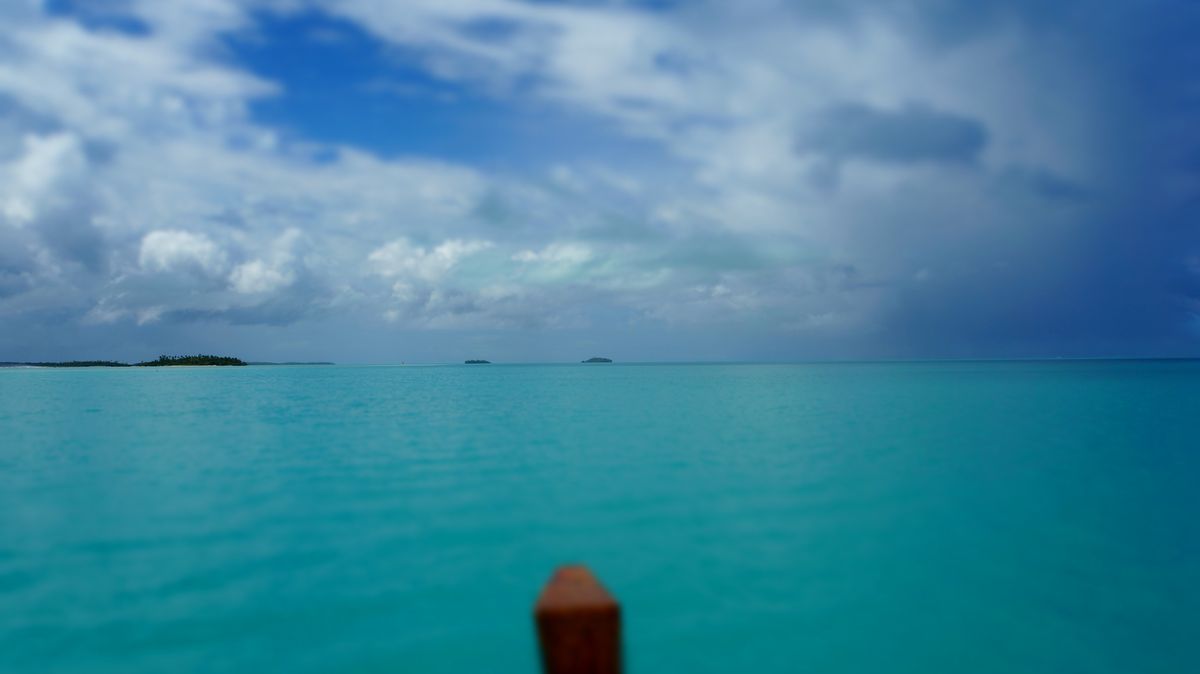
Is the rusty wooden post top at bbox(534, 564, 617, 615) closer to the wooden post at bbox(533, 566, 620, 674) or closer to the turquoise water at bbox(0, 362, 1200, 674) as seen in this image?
the wooden post at bbox(533, 566, 620, 674)

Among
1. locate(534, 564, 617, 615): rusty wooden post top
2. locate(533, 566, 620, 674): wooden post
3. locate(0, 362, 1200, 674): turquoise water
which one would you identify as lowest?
locate(0, 362, 1200, 674): turquoise water

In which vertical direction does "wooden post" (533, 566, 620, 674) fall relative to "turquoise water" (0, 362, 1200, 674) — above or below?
above

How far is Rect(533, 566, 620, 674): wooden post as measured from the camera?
4871 millimetres

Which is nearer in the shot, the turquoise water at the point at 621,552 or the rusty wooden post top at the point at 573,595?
the rusty wooden post top at the point at 573,595

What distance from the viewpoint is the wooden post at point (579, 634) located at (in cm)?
487

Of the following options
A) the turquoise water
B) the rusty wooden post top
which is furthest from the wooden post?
the turquoise water

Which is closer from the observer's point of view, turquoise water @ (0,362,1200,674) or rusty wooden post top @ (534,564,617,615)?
rusty wooden post top @ (534,564,617,615)

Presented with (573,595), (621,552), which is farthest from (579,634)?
(621,552)

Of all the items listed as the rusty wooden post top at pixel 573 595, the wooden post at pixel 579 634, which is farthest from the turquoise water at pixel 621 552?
the wooden post at pixel 579 634

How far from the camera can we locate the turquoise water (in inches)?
417

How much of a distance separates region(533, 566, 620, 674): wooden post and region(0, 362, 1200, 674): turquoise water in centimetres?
588

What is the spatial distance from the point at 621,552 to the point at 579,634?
11.1 meters

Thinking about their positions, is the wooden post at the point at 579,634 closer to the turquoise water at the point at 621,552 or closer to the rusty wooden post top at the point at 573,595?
the rusty wooden post top at the point at 573,595

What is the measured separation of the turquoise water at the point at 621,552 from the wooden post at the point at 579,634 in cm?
588
